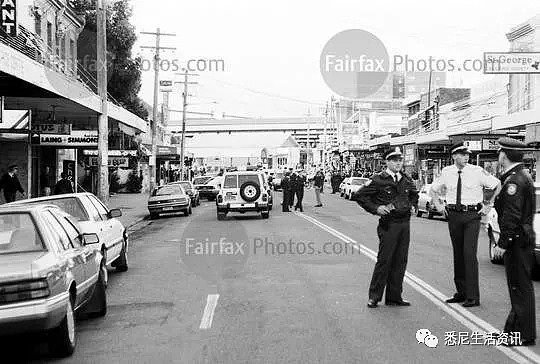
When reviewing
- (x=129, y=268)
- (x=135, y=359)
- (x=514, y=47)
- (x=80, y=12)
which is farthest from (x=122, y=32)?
(x=135, y=359)

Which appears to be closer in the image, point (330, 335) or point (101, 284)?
point (330, 335)

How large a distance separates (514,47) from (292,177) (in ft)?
46.1

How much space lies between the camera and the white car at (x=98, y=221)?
36.6ft

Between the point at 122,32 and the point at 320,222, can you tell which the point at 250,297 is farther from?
the point at 122,32

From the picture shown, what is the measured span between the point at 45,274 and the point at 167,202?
2337 cm

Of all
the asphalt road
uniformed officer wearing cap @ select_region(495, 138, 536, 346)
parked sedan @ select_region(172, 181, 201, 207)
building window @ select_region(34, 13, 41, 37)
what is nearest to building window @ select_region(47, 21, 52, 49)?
building window @ select_region(34, 13, 41, 37)

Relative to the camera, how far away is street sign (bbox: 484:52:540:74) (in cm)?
2659

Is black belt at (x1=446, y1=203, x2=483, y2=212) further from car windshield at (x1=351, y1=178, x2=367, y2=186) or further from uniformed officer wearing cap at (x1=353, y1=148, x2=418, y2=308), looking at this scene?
car windshield at (x1=351, y1=178, x2=367, y2=186)

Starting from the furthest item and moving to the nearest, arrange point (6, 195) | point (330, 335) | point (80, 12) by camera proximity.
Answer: point (80, 12) → point (6, 195) → point (330, 335)

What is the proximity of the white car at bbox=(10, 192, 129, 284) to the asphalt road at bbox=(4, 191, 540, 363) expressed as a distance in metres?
0.43

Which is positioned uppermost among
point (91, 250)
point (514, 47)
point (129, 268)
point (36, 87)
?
point (514, 47)

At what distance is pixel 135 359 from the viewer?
6836 mm

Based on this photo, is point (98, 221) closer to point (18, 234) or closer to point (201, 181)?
point (18, 234)

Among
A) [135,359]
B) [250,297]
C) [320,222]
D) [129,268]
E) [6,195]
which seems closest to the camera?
[135,359]
